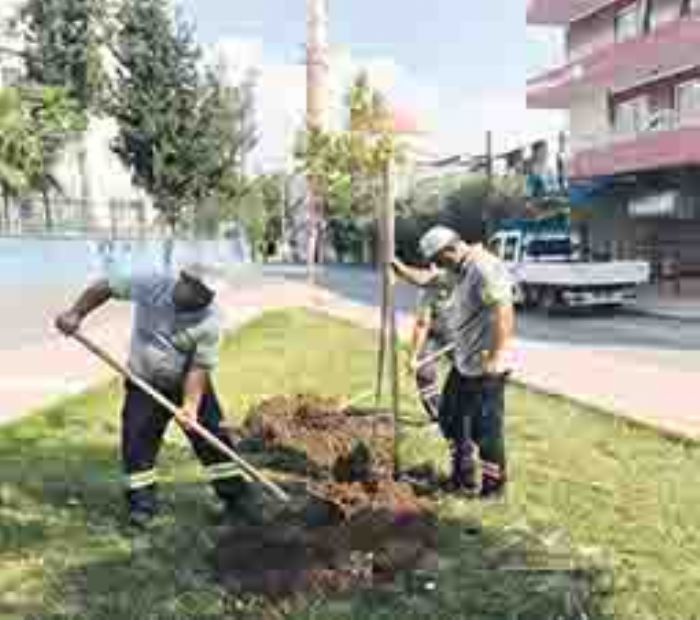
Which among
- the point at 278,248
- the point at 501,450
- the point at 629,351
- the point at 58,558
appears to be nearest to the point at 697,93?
the point at 629,351

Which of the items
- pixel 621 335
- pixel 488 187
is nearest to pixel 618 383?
pixel 621 335

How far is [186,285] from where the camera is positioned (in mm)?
5832

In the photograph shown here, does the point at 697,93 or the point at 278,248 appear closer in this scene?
the point at 697,93

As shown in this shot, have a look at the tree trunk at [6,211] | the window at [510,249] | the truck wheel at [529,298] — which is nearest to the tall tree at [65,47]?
the tree trunk at [6,211]

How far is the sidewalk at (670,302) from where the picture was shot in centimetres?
2672

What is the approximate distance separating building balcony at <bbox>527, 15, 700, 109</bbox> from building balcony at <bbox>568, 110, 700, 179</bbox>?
1396 mm

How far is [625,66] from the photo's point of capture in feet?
113

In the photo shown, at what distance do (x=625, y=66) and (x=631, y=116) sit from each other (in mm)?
3206

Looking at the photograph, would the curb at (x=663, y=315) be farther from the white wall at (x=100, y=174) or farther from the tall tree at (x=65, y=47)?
the tall tree at (x=65, y=47)

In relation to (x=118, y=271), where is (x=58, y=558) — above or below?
below

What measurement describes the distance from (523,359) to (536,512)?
10.2 metres

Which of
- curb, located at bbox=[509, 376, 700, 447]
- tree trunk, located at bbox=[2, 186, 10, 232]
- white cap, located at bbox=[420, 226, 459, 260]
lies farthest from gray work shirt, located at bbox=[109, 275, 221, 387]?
tree trunk, located at bbox=[2, 186, 10, 232]

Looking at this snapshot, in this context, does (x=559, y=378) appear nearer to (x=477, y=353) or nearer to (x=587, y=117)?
(x=477, y=353)

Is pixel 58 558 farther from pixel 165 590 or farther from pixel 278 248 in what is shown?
pixel 278 248
